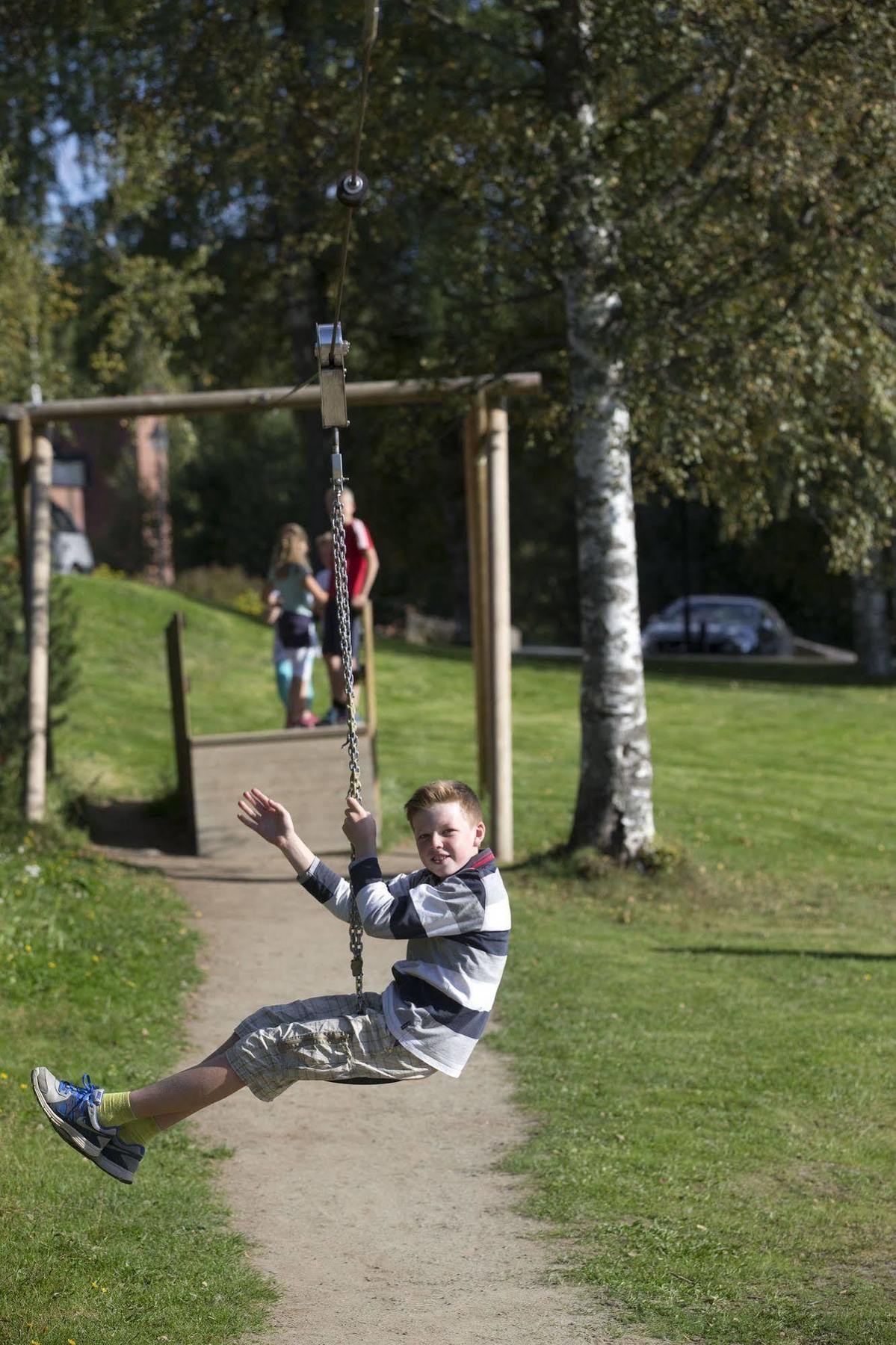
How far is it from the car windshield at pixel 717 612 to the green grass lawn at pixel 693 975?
15826 millimetres

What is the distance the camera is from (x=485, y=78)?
14.0 metres

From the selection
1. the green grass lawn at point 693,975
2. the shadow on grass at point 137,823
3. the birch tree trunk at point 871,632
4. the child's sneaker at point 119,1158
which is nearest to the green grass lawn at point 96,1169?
the child's sneaker at point 119,1158

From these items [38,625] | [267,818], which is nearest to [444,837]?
[267,818]

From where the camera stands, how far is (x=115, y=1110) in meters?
5.69

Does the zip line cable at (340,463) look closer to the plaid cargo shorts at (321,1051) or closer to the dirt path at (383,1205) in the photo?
the plaid cargo shorts at (321,1051)

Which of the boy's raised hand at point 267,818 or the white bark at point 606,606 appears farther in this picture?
the white bark at point 606,606

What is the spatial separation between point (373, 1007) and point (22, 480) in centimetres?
893

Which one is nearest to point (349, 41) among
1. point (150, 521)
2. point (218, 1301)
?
point (218, 1301)

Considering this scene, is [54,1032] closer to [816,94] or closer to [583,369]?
[583,369]

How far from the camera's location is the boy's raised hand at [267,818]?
5590mm

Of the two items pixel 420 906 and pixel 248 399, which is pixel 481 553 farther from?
pixel 420 906

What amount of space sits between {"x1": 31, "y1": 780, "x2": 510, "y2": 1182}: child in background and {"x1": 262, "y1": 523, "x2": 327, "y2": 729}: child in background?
835 centimetres

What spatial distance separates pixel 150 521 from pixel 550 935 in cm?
3293

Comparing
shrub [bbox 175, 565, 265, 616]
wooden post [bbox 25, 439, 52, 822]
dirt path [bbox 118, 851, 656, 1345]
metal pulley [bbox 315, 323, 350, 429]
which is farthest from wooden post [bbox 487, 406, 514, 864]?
shrub [bbox 175, 565, 265, 616]
